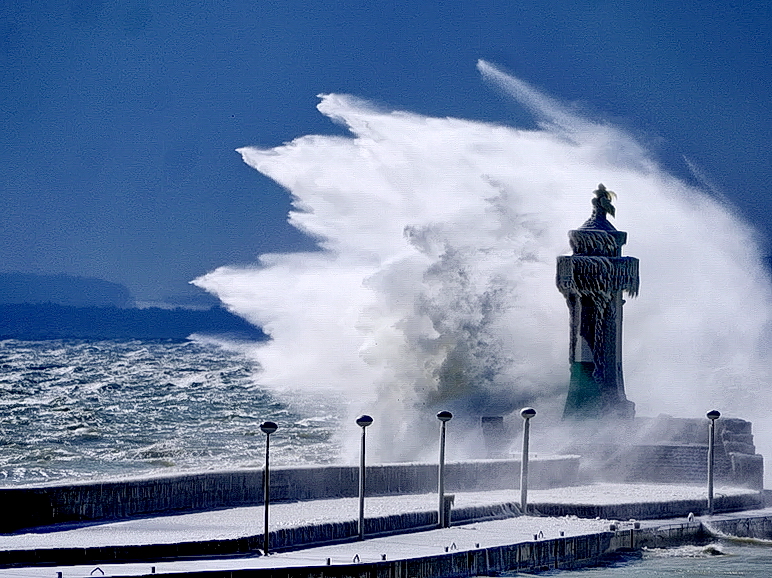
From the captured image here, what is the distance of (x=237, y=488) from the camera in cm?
2153

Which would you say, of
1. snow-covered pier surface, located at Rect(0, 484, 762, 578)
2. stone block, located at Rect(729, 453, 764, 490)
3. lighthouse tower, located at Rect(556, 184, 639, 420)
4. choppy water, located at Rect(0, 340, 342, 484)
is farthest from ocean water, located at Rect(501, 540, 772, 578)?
choppy water, located at Rect(0, 340, 342, 484)

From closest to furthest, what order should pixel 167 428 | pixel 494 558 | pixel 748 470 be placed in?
1. pixel 494 558
2. pixel 748 470
3. pixel 167 428

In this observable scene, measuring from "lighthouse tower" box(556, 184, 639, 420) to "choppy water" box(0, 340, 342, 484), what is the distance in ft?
22.1

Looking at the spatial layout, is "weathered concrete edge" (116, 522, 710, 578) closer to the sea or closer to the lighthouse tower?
the sea

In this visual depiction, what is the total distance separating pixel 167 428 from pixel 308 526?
34.1 m

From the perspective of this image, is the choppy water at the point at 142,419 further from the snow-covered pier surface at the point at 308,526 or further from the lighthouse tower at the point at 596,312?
the snow-covered pier surface at the point at 308,526

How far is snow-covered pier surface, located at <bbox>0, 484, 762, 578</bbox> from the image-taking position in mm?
16359

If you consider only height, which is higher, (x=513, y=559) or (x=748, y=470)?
(x=748, y=470)

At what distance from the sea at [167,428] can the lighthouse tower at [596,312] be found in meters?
6.49

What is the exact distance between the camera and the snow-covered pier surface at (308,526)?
16.4m

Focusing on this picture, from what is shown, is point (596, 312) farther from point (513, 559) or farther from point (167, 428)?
point (167, 428)

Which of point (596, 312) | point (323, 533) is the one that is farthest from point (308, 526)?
point (596, 312)

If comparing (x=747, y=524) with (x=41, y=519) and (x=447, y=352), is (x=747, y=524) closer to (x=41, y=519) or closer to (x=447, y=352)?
(x=41, y=519)

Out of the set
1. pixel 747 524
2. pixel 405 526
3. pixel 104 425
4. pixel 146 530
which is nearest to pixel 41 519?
pixel 146 530
